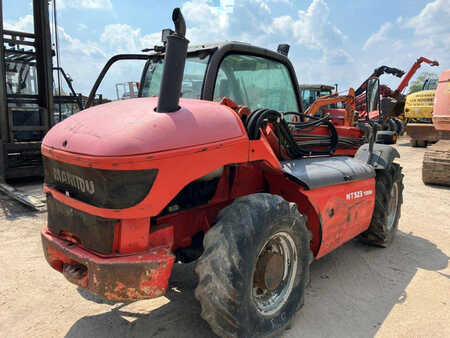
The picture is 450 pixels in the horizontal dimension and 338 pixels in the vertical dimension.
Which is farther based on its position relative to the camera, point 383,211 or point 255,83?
point 383,211

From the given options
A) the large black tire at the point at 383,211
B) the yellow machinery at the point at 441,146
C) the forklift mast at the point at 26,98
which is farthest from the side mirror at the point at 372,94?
the forklift mast at the point at 26,98

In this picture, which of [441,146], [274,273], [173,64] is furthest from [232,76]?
[441,146]

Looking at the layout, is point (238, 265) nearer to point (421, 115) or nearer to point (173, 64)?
point (173, 64)

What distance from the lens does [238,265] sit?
222 cm

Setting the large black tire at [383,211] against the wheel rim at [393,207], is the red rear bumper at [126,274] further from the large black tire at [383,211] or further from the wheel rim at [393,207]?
the wheel rim at [393,207]

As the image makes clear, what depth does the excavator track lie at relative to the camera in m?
8.04

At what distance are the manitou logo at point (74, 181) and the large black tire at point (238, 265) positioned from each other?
2.55 ft

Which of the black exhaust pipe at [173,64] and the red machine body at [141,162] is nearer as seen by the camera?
the red machine body at [141,162]

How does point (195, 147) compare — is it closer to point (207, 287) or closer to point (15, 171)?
point (207, 287)

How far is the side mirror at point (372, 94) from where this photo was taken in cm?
401

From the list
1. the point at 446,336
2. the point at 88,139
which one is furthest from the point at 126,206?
the point at 446,336

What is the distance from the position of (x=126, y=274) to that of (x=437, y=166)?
7975 mm

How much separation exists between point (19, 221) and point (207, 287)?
13.5 ft

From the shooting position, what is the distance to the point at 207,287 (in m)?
2.22
